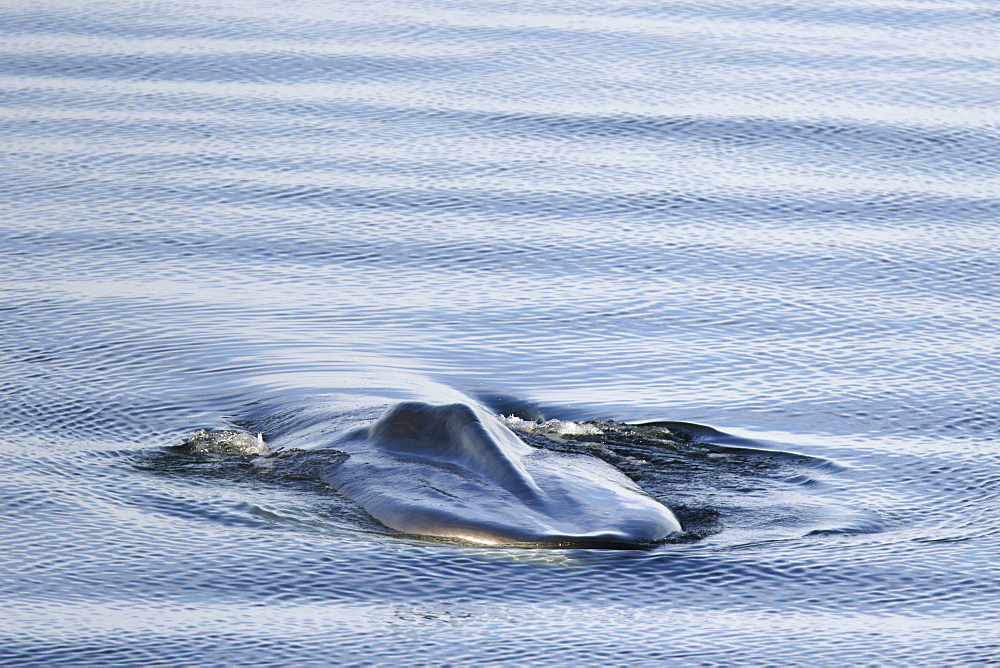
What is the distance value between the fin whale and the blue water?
18 centimetres

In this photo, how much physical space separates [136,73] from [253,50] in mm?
2003

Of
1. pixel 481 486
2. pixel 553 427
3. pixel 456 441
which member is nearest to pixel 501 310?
pixel 553 427

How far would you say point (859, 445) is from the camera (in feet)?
39.9

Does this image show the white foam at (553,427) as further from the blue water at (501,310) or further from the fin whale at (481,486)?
the fin whale at (481,486)

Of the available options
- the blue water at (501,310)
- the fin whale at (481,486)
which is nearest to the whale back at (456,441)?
the fin whale at (481,486)

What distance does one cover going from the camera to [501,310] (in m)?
15.2

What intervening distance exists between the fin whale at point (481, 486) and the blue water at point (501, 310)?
0.18 m

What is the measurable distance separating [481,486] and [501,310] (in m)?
5.10

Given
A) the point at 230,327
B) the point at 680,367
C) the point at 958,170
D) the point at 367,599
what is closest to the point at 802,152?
the point at 958,170

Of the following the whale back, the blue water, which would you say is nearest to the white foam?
the blue water

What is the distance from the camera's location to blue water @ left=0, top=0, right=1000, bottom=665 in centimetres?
935

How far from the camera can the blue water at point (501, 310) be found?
9.35 meters

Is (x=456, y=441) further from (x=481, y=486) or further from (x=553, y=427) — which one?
(x=553, y=427)

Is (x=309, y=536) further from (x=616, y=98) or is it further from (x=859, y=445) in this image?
(x=616, y=98)
